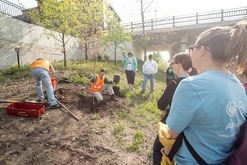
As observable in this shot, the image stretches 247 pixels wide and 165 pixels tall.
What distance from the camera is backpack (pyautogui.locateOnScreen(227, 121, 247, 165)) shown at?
114 cm

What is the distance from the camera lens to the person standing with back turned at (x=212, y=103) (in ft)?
3.83

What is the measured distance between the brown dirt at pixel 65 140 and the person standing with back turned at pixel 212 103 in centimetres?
256

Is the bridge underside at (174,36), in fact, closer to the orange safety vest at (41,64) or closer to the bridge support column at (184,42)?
the bridge support column at (184,42)

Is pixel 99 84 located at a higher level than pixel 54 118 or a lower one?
higher

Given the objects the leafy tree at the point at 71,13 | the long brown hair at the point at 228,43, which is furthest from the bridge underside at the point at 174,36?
the long brown hair at the point at 228,43

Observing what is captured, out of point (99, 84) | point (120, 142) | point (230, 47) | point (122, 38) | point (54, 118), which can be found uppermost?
point (122, 38)

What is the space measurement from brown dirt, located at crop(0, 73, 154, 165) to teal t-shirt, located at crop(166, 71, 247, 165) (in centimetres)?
257

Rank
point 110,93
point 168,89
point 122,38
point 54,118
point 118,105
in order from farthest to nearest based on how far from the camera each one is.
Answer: point 122,38 < point 110,93 < point 118,105 < point 54,118 < point 168,89

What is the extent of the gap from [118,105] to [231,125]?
5.30 metres

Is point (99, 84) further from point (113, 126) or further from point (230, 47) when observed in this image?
point (230, 47)

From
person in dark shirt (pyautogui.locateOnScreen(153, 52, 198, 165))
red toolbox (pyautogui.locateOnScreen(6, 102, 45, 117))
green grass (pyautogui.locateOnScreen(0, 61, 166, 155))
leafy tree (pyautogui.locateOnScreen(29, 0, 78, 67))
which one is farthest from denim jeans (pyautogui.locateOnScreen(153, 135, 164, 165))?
leafy tree (pyautogui.locateOnScreen(29, 0, 78, 67))

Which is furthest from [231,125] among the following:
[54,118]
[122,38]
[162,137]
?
[122,38]

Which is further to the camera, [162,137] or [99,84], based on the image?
[99,84]

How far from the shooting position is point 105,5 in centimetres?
1150
